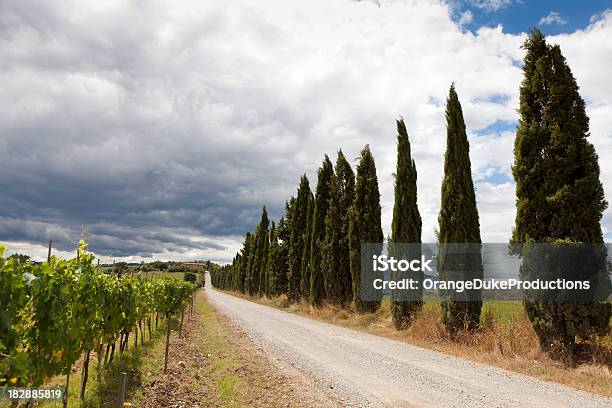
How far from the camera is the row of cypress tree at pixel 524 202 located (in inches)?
400

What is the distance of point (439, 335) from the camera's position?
44.4ft

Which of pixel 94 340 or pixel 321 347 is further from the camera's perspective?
pixel 321 347

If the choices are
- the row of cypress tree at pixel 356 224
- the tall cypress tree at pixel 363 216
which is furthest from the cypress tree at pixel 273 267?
the tall cypress tree at pixel 363 216

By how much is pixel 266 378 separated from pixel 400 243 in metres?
10.6

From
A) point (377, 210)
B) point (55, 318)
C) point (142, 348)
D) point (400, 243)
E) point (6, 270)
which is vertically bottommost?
point (142, 348)

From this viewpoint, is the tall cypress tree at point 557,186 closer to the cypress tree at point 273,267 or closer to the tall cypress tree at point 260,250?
the cypress tree at point 273,267

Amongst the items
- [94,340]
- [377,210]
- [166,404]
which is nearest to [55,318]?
[166,404]

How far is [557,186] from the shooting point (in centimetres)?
1058

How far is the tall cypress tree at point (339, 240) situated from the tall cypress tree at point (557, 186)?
43.8ft

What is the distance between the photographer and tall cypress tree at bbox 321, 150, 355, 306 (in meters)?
24.3

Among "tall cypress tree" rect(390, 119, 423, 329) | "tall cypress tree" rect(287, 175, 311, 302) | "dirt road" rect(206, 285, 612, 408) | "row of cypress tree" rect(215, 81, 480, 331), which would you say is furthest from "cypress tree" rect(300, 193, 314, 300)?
"dirt road" rect(206, 285, 612, 408)

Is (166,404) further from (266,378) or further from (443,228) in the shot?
(443,228)

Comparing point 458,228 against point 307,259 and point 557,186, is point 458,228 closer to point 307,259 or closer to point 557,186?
point 557,186

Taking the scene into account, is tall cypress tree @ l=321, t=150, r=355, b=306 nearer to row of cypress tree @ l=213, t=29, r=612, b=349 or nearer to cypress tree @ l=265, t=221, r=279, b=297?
row of cypress tree @ l=213, t=29, r=612, b=349
